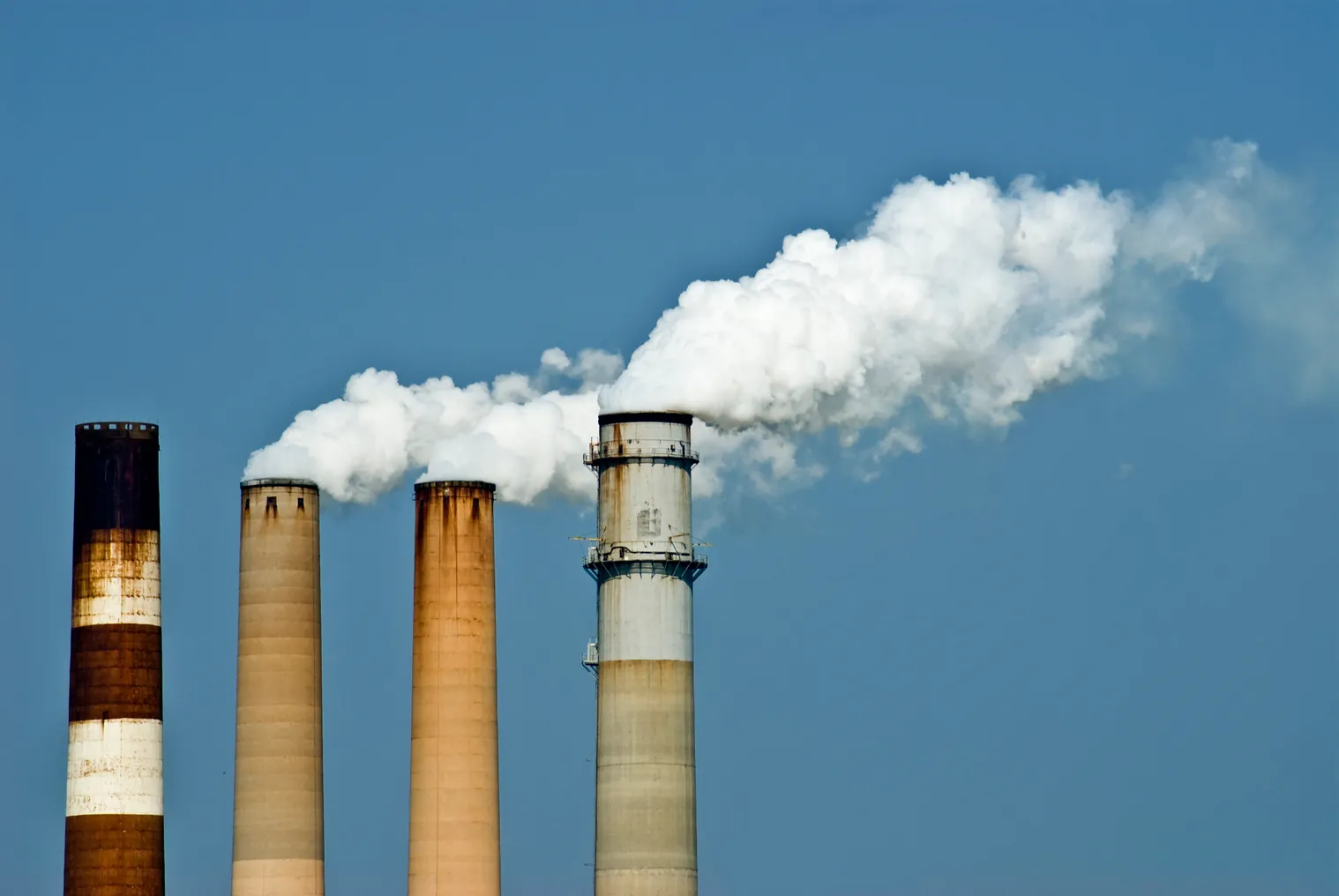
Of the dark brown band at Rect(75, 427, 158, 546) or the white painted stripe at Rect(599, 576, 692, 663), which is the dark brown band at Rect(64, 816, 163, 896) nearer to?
the dark brown band at Rect(75, 427, 158, 546)

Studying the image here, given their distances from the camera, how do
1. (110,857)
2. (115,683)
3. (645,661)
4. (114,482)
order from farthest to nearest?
(114,482), (115,683), (110,857), (645,661)

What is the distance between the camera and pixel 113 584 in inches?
4269

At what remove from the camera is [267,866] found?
111062 mm

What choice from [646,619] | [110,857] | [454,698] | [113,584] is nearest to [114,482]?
[113,584]

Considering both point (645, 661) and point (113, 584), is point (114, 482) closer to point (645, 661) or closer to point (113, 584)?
point (113, 584)

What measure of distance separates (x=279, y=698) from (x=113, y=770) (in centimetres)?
664

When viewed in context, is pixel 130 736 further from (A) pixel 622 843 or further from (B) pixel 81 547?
(A) pixel 622 843

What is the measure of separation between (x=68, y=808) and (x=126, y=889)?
3208 mm

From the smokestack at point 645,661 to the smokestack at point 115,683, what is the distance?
46.2ft

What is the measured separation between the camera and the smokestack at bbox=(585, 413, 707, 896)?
105 meters

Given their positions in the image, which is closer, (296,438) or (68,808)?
(68,808)

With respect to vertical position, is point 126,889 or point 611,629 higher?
point 611,629

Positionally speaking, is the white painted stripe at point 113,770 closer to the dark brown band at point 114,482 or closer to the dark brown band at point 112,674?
the dark brown band at point 112,674

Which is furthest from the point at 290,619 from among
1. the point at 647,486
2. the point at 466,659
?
the point at 647,486
